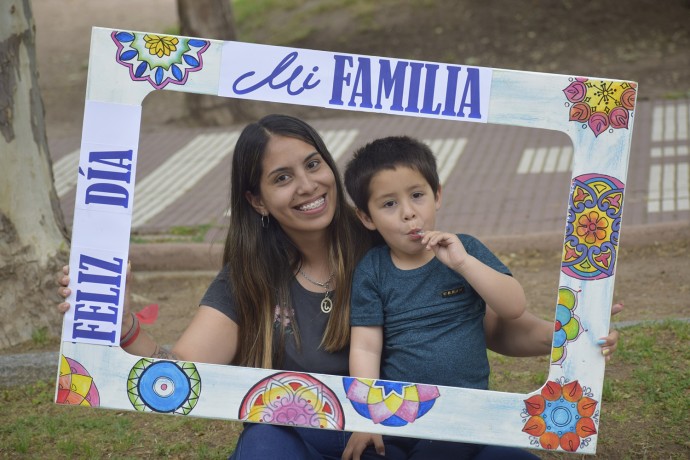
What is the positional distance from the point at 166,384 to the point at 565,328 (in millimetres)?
1053

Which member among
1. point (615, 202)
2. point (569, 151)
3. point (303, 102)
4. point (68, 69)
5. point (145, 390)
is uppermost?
point (68, 69)

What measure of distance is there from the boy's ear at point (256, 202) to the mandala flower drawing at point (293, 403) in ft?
1.90

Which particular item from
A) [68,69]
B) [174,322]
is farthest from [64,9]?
[174,322]

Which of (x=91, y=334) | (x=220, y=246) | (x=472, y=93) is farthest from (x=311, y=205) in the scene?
(x=220, y=246)

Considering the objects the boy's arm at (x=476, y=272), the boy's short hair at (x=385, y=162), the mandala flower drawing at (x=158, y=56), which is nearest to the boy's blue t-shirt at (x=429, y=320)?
the boy's arm at (x=476, y=272)

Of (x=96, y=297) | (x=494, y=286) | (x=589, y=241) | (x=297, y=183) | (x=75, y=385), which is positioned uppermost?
(x=297, y=183)

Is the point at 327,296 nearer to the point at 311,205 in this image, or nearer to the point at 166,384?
the point at 311,205

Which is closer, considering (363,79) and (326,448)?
(363,79)

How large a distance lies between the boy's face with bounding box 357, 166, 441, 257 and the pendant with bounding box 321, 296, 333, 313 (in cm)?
29

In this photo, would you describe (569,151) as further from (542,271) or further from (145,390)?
(145,390)

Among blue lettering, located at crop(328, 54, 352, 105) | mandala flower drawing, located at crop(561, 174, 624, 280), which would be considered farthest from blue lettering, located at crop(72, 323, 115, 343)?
mandala flower drawing, located at crop(561, 174, 624, 280)

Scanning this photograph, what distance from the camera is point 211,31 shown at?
944cm

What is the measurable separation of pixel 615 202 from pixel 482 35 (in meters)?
9.62

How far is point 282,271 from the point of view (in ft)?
9.29
